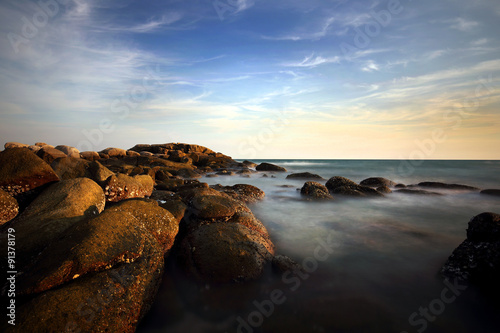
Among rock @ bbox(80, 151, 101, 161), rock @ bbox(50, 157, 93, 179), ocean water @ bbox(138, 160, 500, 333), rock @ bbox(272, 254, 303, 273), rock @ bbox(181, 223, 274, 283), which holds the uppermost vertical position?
rock @ bbox(50, 157, 93, 179)

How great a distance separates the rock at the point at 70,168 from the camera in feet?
21.2

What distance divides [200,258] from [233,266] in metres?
0.60

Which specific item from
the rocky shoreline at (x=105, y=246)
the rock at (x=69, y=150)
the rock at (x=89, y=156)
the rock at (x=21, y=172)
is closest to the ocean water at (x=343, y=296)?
the rocky shoreline at (x=105, y=246)

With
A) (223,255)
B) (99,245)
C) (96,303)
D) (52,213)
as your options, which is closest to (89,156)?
(52,213)

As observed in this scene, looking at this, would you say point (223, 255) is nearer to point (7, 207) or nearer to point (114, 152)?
point (7, 207)

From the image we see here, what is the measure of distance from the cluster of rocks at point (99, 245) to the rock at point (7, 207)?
0.01 meters

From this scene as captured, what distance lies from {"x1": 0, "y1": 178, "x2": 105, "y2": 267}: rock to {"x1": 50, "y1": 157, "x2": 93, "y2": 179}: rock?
1.99m

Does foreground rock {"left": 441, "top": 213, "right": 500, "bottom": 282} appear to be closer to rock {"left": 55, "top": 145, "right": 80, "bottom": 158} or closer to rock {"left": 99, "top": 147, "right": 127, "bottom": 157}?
rock {"left": 55, "top": 145, "right": 80, "bottom": 158}

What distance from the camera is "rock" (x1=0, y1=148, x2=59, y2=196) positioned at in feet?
15.0

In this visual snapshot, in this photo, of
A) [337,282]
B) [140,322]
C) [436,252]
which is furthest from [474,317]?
[140,322]

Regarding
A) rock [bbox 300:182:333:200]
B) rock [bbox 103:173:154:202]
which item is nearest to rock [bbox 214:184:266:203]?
rock [bbox 300:182:333:200]

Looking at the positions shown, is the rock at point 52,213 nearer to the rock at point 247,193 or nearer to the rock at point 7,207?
the rock at point 7,207

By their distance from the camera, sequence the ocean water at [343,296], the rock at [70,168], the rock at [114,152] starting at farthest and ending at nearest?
the rock at [114,152] → the rock at [70,168] → the ocean water at [343,296]

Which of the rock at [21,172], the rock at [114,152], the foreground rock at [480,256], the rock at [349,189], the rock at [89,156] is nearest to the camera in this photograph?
the foreground rock at [480,256]
